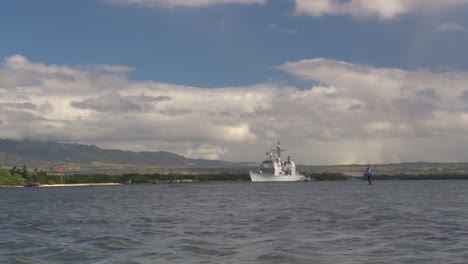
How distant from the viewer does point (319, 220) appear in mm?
40000

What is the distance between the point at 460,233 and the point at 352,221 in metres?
10.1

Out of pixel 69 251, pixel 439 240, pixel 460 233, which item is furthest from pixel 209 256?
pixel 460 233

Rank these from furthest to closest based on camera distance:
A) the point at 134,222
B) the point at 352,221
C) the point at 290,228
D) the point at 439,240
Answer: the point at 134,222 → the point at 352,221 → the point at 290,228 → the point at 439,240

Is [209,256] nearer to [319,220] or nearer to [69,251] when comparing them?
[69,251]

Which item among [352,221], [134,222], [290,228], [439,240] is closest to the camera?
[439,240]

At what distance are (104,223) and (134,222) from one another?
2453 millimetres

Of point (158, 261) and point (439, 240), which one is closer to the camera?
point (158, 261)

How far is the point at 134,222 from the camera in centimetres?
4159

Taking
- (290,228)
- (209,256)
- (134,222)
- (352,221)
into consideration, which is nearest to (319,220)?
(352,221)

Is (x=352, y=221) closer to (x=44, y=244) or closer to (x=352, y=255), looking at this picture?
(x=352, y=255)

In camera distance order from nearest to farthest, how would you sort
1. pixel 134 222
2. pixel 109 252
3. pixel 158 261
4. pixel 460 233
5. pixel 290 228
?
pixel 158 261
pixel 109 252
pixel 460 233
pixel 290 228
pixel 134 222

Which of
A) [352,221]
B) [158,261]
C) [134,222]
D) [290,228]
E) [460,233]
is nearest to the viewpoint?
[158,261]

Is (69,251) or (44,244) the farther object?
(44,244)

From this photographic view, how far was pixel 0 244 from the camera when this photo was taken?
2839cm
